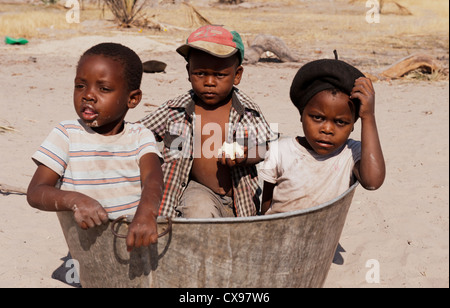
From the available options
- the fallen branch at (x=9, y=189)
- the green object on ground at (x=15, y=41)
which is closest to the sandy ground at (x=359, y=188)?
the fallen branch at (x=9, y=189)

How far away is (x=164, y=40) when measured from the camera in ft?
41.0

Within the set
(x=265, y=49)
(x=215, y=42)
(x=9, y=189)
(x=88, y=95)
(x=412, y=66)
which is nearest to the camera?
(x=88, y=95)

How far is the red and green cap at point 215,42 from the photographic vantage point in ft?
8.15

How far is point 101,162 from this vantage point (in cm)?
220

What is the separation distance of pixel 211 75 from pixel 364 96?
77 cm

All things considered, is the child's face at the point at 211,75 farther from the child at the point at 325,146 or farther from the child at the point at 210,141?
the child at the point at 325,146

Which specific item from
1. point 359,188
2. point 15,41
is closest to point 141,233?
point 359,188

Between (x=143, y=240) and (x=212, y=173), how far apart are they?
1.00 m

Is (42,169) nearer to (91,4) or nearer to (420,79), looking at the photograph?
(420,79)

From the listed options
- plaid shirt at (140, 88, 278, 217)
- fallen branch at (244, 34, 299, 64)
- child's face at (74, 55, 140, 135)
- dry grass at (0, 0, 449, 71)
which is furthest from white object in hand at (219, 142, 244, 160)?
dry grass at (0, 0, 449, 71)

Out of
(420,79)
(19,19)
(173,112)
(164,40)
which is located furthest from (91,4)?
(173,112)

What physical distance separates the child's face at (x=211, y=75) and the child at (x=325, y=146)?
0.36m

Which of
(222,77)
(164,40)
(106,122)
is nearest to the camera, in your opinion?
(106,122)

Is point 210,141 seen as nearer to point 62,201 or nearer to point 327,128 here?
point 327,128
